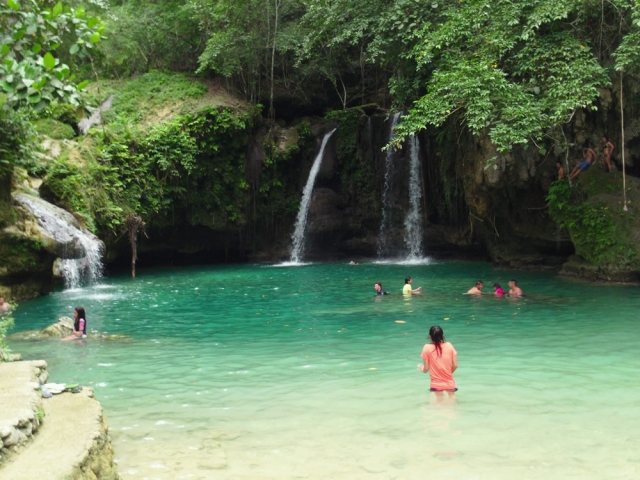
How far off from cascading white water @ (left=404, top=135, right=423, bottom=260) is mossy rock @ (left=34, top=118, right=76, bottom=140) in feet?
45.7

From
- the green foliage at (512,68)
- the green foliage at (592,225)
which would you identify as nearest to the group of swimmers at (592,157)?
the green foliage at (592,225)

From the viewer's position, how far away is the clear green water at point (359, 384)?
18.0 feet

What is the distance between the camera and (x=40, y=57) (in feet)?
22.1

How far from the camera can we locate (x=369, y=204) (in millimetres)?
28219

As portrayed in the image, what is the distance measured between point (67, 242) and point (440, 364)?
13113 millimetres

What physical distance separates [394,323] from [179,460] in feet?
24.2

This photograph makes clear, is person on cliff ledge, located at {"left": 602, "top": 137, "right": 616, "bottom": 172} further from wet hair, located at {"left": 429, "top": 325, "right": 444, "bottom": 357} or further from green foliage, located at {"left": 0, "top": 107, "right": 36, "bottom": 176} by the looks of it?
green foliage, located at {"left": 0, "top": 107, "right": 36, "bottom": 176}

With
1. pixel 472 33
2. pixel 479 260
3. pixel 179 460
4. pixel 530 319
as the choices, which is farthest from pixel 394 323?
pixel 479 260

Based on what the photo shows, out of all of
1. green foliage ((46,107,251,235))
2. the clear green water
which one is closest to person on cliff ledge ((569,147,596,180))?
the clear green water

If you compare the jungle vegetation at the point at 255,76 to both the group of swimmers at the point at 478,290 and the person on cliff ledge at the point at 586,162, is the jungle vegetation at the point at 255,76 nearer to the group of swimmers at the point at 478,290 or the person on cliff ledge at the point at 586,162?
the person on cliff ledge at the point at 586,162

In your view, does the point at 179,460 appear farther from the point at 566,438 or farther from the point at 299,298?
the point at 299,298

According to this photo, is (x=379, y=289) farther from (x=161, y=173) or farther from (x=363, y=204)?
(x=363, y=204)

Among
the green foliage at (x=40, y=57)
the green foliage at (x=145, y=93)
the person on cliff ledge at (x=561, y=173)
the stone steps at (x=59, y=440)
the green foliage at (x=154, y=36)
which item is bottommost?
the stone steps at (x=59, y=440)

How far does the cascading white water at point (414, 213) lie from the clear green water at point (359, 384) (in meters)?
11.5
